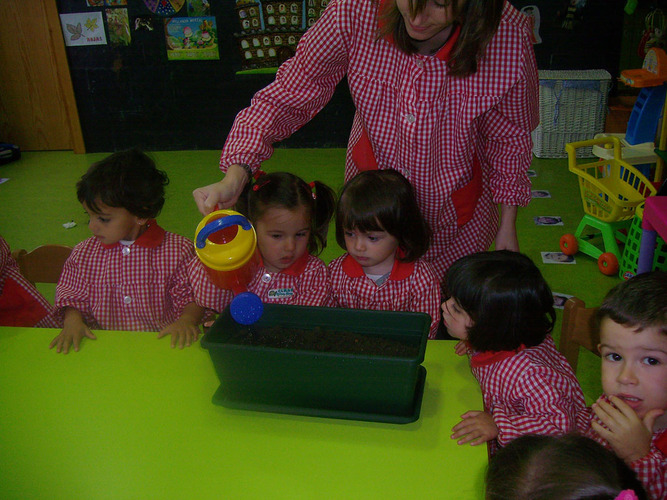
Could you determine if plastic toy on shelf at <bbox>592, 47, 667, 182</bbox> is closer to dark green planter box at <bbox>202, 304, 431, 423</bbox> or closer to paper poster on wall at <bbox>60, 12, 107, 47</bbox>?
dark green planter box at <bbox>202, 304, 431, 423</bbox>

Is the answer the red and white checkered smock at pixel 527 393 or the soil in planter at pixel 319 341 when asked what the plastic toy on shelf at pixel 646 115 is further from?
the soil in planter at pixel 319 341

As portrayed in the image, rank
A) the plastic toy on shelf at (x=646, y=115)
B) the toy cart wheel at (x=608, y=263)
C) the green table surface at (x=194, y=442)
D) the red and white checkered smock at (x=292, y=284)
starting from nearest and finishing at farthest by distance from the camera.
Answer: the green table surface at (x=194, y=442) → the red and white checkered smock at (x=292, y=284) → the toy cart wheel at (x=608, y=263) → the plastic toy on shelf at (x=646, y=115)

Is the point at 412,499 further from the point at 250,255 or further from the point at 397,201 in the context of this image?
the point at 397,201

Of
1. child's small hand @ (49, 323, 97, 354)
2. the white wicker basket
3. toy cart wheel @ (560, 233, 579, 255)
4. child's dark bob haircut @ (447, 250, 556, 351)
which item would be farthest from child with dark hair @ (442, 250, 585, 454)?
the white wicker basket

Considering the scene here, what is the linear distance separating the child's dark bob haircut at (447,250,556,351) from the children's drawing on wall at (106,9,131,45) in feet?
14.1

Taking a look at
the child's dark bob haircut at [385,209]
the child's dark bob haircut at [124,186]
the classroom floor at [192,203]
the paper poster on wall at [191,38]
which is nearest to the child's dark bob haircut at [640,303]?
the child's dark bob haircut at [385,209]

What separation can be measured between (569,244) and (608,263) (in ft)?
0.74

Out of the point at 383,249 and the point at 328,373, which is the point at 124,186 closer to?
the point at 383,249

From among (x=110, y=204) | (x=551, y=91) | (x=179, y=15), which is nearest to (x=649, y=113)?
(x=551, y=91)

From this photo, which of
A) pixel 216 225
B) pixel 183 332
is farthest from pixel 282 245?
pixel 216 225

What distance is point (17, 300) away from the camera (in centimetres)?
167

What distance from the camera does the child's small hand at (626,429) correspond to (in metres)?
0.88

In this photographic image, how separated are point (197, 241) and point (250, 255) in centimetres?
10

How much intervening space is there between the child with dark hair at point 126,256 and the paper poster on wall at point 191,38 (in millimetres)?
3161
